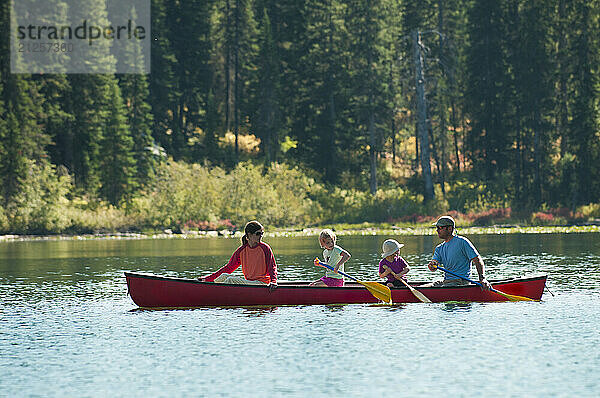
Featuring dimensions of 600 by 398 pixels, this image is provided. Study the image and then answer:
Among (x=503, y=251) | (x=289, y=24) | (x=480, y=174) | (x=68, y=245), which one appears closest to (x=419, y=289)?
(x=503, y=251)

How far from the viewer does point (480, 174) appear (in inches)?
2672

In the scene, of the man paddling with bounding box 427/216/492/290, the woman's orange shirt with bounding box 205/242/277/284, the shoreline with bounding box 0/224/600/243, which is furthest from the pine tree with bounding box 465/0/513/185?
the woman's orange shirt with bounding box 205/242/277/284

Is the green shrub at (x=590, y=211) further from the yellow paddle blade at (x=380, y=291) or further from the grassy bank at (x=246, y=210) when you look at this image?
the yellow paddle blade at (x=380, y=291)

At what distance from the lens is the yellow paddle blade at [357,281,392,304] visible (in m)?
21.6

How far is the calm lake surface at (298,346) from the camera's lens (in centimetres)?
1380

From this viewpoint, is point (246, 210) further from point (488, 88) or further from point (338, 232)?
point (488, 88)

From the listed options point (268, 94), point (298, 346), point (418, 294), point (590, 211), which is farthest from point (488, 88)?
point (298, 346)

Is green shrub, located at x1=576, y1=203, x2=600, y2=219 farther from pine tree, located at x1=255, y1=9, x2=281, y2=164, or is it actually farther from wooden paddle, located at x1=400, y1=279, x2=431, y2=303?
wooden paddle, located at x1=400, y1=279, x2=431, y2=303

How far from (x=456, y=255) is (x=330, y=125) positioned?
171ft

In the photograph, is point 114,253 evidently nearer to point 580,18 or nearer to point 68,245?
point 68,245

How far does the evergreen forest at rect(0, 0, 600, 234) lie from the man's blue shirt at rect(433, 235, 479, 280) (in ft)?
127

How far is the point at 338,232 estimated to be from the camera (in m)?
58.8

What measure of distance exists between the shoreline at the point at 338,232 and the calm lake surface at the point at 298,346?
26.1m

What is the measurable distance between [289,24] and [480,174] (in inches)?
888
